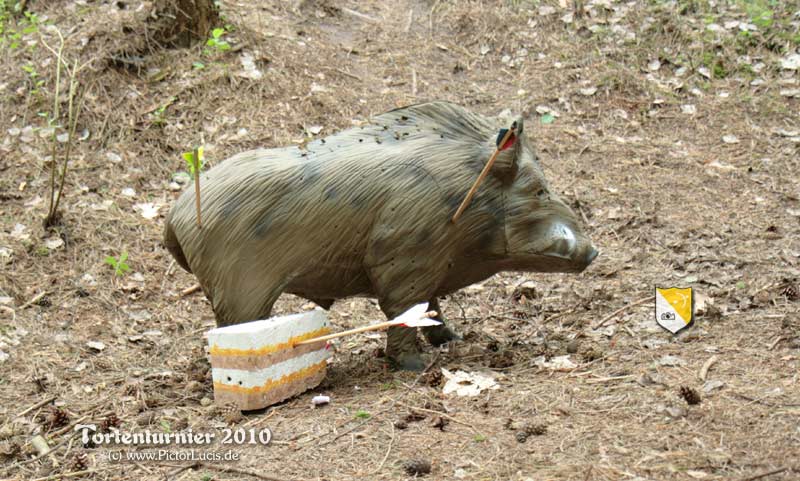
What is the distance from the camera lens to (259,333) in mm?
3869

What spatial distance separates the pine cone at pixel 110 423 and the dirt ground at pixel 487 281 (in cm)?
2

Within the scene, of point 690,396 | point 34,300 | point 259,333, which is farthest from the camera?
point 34,300

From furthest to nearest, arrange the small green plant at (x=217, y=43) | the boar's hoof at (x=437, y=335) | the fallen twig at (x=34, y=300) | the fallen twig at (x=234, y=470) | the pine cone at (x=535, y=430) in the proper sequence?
the small green plant at (x=217, y=43), the fallen twig at (x=34, y=300), the boar's hoof at (x=437, y=335), the pine cone at (x=535, y=430), the fallen twig at (x=234, y=470)

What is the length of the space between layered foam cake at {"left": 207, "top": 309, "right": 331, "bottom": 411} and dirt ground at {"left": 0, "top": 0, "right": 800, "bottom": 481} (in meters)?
0.09

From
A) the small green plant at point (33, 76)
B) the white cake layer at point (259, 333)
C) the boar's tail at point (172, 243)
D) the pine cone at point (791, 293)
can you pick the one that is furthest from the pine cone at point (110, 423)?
the small green plant at point (33, 76)

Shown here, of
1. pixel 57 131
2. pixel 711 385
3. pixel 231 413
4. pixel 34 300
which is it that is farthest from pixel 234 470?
pixel 57 131

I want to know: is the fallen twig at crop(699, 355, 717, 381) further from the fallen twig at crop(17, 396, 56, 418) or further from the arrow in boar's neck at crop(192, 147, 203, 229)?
the fallen twig at crop(17, 396, 56, 418)

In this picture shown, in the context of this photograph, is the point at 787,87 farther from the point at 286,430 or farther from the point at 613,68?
the point at 286,430

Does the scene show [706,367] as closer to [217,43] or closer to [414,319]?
[414,319]

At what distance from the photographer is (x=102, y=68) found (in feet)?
24.8

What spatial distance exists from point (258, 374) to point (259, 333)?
19cm

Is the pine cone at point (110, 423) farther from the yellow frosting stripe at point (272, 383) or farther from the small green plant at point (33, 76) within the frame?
the small green plant at point (33, 76)

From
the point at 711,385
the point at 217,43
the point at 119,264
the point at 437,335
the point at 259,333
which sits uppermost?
the point at 259,333

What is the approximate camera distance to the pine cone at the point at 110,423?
3957mm
